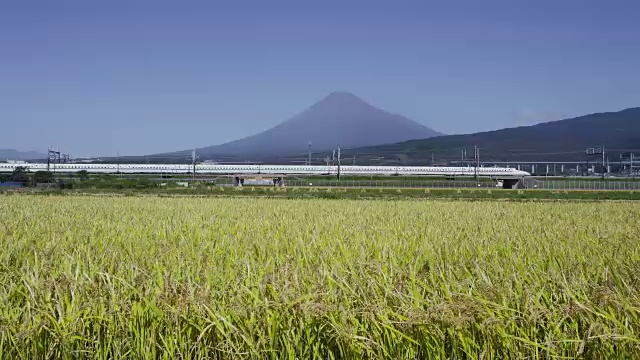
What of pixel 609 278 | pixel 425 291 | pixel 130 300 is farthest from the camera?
pixel 609 278

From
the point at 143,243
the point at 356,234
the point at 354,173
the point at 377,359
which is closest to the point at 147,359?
the point at 377,359

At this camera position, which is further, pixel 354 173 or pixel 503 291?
pixel 354 173

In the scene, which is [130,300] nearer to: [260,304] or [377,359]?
[260,304]

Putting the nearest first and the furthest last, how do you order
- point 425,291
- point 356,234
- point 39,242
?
point 425,291 < point 39,242 < point 356,234

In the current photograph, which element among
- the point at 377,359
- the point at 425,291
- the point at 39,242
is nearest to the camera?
the point at 377,359

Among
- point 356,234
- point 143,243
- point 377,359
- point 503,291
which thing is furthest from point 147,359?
point 356,234

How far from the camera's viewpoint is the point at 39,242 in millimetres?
5984

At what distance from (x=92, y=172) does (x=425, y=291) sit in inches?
3492

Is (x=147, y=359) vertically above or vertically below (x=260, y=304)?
below

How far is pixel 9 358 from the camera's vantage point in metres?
2.66

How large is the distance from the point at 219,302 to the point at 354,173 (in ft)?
268

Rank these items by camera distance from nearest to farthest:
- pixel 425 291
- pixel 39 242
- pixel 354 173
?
pixel 425 291 < pixel 39 242 < pixel 354 173

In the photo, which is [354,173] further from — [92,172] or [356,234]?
[356,234]

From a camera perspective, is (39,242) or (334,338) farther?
(39,242)
